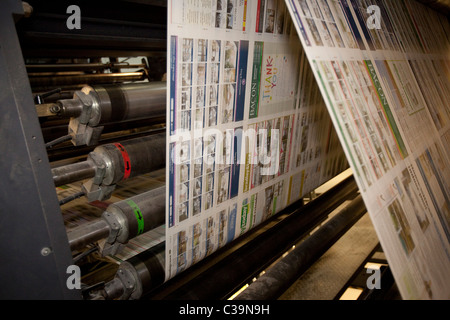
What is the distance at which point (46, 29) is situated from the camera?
3.36 ft

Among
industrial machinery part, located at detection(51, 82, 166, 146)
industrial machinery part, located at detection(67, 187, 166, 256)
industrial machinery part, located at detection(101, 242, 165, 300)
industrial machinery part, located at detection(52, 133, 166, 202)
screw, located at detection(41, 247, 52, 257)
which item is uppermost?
industrial machinery part, located at detection(51, 82, 166, 146)

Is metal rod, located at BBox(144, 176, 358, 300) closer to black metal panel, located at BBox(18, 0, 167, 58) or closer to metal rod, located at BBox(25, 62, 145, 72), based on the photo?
black metal panel, located at BBox(18, 0, 167, 58)

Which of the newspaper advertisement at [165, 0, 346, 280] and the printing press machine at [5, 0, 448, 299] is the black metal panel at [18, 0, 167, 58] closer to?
the printing press machine at [5, 0, 448, 299]

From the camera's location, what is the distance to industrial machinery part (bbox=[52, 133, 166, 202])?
1.11 meters

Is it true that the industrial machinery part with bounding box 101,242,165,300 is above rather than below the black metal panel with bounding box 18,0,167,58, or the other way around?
below

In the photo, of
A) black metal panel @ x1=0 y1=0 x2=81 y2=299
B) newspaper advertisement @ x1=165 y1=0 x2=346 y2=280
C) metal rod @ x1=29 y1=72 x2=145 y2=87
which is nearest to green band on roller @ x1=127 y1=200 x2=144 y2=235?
newspaper advertisement @ x1=165 y1=0 x2=346 y2=280

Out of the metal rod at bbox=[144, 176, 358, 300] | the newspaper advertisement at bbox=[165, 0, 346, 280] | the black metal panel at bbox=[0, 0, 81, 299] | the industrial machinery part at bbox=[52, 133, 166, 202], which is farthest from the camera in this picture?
the metal rod at bbox=[144, 176, 358, 300]

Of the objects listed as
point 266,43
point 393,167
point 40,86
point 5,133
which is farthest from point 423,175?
point 40,86

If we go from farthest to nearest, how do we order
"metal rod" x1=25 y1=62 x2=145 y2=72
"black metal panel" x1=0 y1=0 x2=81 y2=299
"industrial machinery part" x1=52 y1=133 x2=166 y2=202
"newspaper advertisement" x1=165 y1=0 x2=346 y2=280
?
"metal rod" x1=25 y1=62 x2=145 y2=72 → "industrial machinery part" x1=52 y1=133 x2=166 y2=202 → "newspaper advertisement" x1=165 y1=0 x2=346 y2=280 → "black metal panel" x1=0 y1=0 x2=81 y2=299

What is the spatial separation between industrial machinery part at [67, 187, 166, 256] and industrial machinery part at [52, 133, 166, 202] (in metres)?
0.07

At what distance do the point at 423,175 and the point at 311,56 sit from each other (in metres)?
0.61

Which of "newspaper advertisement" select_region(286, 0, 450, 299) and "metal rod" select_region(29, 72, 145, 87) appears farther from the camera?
"metal rod" select_region(29, 72, 145, 87)

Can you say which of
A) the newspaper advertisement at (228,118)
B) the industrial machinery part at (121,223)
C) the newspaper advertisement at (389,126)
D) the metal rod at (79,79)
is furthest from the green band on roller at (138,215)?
the metal rod at (79,79)
